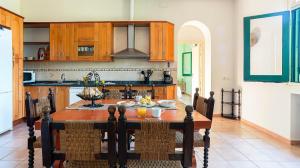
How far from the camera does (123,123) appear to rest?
1674mm

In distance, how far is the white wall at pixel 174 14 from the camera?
6730mm

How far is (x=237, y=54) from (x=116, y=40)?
2.86 meters

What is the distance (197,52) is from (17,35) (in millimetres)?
5817

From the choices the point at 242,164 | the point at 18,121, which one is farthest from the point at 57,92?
the point at 242,164

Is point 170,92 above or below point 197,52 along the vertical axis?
below

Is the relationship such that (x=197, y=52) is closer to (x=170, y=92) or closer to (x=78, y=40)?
(x=170, y=92)

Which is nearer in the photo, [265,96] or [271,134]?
[271,134]

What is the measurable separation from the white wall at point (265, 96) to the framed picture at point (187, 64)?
5.75 meters

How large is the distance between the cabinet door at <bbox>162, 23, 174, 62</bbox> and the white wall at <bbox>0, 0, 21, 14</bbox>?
3285 mm

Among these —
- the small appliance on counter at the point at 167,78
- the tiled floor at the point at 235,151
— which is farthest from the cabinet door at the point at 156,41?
the tiled floor at the point at 235,151

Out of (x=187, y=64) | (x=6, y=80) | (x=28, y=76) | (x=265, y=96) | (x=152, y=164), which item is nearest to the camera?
(x=152, y=164)

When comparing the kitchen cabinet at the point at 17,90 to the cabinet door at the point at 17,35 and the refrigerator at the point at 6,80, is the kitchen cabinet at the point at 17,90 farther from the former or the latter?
the refrigerator at the point at 6,80

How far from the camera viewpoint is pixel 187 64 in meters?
12.9

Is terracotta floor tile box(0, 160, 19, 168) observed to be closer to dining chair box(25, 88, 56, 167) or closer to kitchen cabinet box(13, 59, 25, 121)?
dining chair box(25, 88, 56, 167)
